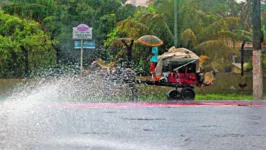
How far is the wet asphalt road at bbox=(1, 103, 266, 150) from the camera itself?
7.34 m

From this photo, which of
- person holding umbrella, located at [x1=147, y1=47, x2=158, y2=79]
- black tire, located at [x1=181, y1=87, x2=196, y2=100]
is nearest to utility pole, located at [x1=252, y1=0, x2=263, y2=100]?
black tire, located at [x1=181, y1=87, x2=196, y2=100]

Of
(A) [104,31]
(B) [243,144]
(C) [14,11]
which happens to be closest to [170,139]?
(B) [243,144]

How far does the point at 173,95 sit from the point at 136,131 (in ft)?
29.0

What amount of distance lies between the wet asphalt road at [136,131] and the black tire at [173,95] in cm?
512

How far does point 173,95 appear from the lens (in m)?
17.6

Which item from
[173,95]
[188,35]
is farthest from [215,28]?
[173,95]

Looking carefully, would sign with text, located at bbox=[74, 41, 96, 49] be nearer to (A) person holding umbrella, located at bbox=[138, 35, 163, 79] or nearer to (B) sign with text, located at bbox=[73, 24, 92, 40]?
(B) sign with text, located at bbox=[73, 24, 92, 40]

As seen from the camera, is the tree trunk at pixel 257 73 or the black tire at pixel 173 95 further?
the tree trunk at pixel 257 73

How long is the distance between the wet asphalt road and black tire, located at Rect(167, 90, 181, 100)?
5.12m

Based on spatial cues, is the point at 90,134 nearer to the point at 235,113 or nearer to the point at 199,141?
the point at 199,141

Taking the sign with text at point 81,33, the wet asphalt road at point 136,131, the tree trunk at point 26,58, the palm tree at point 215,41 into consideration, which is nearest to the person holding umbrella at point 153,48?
the sign with text at point 81,33

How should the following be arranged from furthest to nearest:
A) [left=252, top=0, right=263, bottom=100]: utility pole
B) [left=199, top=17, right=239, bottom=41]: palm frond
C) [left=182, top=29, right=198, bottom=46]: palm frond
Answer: [left=199, top=17, right=239, bottom=41]: palm frond, [left=182, top=29, right=198, bottom=46]: palm frond, [left=252, top=0, right=263, bottom=100]: utility pole

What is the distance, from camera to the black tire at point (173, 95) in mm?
17531

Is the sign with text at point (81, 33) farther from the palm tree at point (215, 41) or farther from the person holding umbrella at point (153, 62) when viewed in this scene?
the palm tree at point (215, 41)
